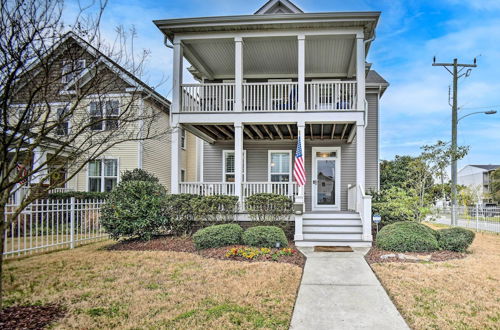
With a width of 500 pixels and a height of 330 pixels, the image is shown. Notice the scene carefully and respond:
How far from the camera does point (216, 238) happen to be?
8.24m

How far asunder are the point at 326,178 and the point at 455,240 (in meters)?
5.75

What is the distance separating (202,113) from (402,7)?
9.32 meters

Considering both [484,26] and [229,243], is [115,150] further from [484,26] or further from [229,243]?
[484,26]

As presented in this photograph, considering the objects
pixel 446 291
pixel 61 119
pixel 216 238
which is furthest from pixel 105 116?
pixel 446 291

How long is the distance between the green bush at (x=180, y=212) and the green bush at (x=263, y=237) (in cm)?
217

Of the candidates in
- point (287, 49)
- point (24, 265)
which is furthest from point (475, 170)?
point (24, 265)

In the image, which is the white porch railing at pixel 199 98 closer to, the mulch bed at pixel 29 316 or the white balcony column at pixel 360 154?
the white balcony column at pixel 360 154

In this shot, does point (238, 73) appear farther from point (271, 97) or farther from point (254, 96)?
point (271, 97)

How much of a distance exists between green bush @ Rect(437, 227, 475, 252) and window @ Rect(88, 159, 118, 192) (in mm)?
12643

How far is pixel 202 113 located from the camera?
1047 cm

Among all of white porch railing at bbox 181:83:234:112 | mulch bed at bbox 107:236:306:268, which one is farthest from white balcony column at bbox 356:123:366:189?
white porch railing at bbox 181:83:234:112

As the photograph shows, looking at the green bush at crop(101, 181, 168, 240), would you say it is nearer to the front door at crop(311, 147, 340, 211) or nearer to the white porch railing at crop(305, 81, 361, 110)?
the white porch railing at crop(305, 81, 361, 110)

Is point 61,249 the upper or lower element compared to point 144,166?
lower

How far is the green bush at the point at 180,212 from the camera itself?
9.56 meters
